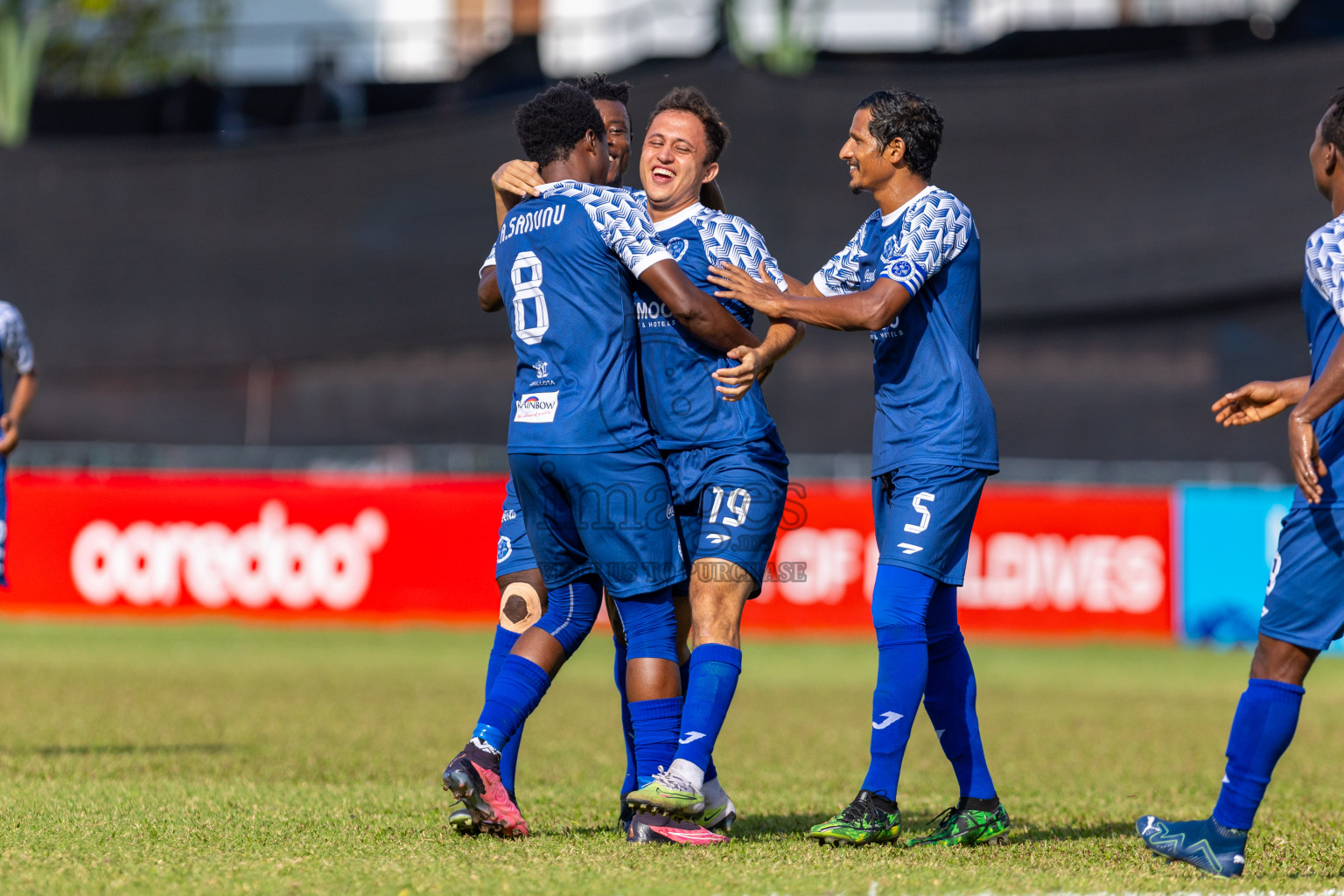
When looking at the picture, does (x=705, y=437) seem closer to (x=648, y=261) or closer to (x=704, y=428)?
(x=704, y=428)

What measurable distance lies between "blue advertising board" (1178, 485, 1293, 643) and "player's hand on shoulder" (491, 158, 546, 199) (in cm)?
1152

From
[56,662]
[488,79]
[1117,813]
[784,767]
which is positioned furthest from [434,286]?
[1117,813]

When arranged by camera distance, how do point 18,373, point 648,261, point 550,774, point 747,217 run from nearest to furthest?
1. point 648,261
2. point 550,774
3. point 18,373
4. point 747,217

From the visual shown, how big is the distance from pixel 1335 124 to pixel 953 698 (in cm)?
232

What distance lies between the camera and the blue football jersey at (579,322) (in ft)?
16.8

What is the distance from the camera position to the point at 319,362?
19.2 m

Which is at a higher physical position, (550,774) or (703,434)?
(703,434)

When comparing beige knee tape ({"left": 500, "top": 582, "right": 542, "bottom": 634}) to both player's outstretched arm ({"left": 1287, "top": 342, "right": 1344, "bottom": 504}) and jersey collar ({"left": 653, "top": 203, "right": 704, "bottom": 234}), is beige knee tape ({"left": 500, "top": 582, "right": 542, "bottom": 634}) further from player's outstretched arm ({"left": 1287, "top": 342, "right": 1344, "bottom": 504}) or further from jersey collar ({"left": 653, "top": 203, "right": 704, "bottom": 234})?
player's outstretched arm ({"left": 1287, "top": 342, "right": 1344, "bottom": 504})

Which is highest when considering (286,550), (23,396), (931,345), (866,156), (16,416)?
(866,156)

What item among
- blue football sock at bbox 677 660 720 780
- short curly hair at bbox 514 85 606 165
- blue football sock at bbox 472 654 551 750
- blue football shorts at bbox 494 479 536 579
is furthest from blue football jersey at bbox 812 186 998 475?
blue football sock at bbox 472 654 551 750

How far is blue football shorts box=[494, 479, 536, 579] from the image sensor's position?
224 inches

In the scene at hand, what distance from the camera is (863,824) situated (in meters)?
5.05

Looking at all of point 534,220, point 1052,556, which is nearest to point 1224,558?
point 1052,556

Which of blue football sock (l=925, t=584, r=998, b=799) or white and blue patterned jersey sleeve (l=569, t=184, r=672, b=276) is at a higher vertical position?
white and blue patterned jersey sleeve (l=569, t=184, r=672, b=276)
